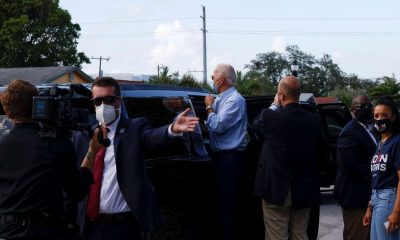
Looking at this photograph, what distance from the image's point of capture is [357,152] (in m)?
5.87

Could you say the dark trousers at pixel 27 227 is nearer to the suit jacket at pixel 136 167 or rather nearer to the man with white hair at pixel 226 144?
the suit jacket at pixel 136 167

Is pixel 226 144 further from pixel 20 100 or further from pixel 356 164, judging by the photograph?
pixel 20 100

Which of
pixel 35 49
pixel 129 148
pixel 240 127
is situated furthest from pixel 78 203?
pixel 35 49

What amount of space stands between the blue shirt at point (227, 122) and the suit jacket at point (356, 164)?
0.97 metres

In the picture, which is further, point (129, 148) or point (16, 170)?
point (129, 148)

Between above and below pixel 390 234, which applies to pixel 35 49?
above

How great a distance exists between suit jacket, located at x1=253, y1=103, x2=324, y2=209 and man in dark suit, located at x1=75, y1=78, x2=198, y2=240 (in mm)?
1832

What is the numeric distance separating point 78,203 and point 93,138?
491mm

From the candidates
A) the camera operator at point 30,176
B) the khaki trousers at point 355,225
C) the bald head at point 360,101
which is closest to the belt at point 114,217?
the camera operator at point 30,176

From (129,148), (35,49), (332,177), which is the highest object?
(35,49)

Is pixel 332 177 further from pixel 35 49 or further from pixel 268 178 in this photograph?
pixel 35 49

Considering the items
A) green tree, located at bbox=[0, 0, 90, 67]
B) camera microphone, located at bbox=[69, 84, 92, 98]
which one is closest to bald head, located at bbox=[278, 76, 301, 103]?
camera microphone, located at bbox=[69, 84, 92, 98]

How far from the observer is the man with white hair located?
5.74 metres

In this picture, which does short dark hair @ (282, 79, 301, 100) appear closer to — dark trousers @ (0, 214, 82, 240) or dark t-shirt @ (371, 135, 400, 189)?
dark t-shirt @ (371, 135, 400, 189)
